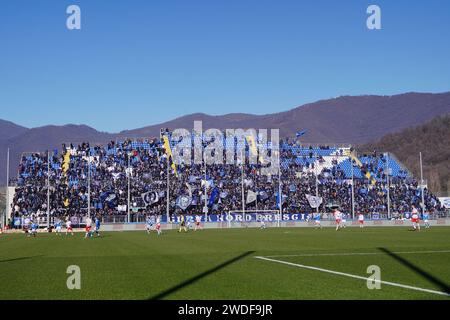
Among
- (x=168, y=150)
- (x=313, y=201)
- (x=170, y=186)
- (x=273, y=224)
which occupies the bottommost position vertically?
(x=273, y=224)

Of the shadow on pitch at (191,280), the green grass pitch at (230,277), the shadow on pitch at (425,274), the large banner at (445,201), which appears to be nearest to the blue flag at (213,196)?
the large banner at (445,201)

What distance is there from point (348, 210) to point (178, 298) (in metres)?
59.9

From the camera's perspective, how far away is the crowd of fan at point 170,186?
6556 centimetres

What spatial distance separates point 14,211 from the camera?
63.1 m

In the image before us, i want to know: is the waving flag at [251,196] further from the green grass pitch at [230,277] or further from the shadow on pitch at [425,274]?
the shadow on pitch at [425,274]

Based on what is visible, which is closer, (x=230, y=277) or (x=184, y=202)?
(x=230, y=277)

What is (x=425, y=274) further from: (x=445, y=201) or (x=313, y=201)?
(x=445, y=201)

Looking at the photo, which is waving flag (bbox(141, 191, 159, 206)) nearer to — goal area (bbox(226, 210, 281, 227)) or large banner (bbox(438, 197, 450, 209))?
goal area (bbox(226, 210, 281, 227))

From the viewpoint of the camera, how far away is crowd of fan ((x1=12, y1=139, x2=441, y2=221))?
6556 centimetres

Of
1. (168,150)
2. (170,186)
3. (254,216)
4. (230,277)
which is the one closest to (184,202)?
(170,186)

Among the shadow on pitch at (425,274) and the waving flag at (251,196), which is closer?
the shadow on pitch at (425,274)

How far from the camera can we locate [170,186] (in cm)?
6800

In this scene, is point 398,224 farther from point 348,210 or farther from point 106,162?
point 106,162
